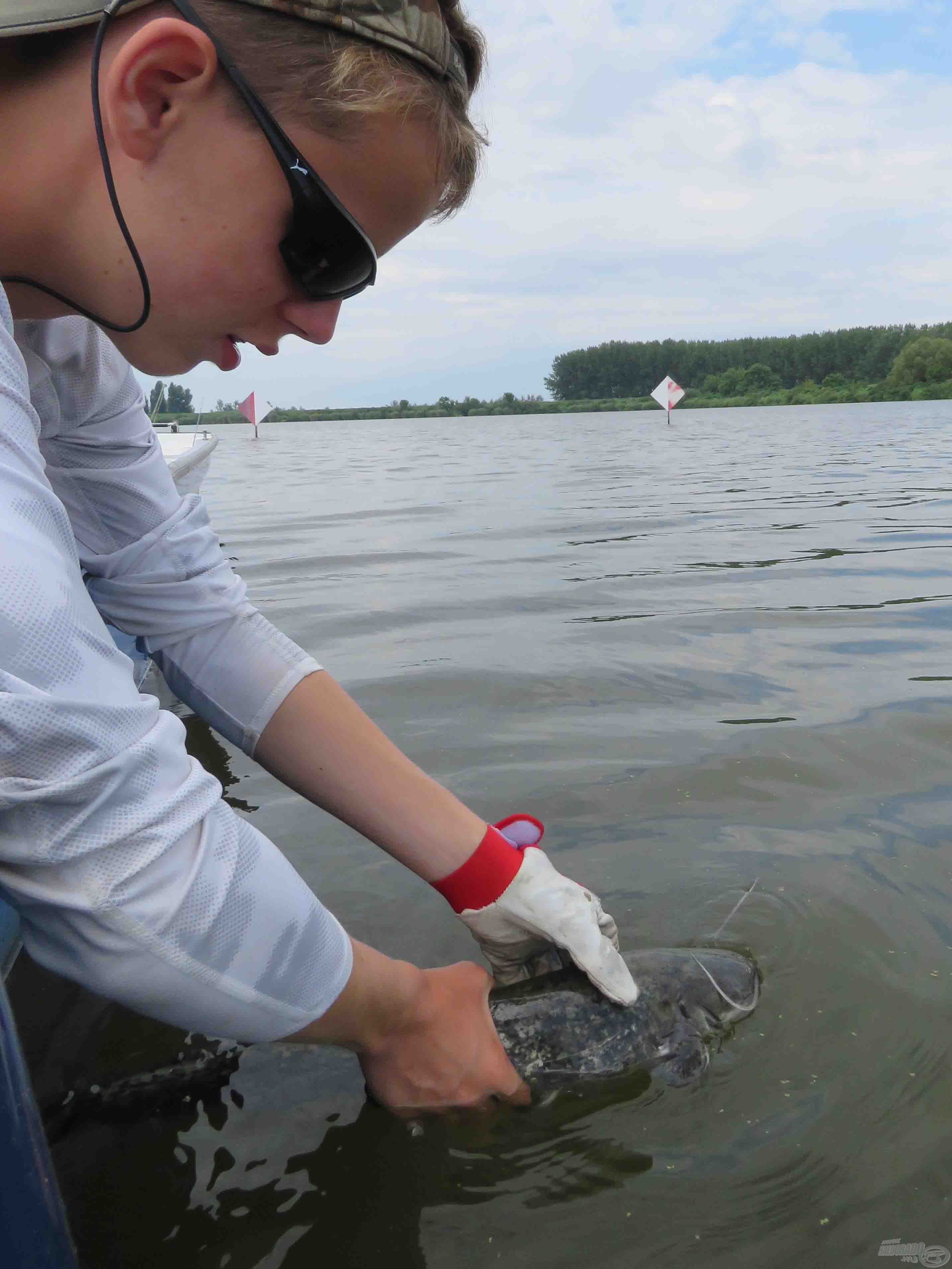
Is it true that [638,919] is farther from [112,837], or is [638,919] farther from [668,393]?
[668,393]

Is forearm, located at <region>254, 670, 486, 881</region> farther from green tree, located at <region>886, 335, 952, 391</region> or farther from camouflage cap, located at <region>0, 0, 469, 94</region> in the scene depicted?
green tree, located at <region>886, 335, 952, 391</region>

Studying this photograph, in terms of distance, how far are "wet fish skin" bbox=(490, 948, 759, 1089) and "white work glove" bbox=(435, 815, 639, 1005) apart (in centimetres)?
4

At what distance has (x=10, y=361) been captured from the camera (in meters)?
1.14

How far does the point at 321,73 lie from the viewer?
1160 mm

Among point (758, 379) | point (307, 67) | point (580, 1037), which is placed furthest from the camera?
point (758, 379)

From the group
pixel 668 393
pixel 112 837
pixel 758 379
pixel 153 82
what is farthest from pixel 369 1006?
pixel 758 379

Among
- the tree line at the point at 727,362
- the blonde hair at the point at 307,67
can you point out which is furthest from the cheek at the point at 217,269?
the tree line at the point at 727,362

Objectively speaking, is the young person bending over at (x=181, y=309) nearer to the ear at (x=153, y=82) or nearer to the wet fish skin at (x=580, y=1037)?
the ear at (x=153, y=82)

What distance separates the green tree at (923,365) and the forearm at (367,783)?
2308 inches

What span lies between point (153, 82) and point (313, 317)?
38cm

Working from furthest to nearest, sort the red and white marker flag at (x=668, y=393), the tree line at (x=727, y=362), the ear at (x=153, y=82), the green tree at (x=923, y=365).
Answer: the tree line at (x=727, y=362) → the green tree at (x=923, y=365) → the red and white marker flag at (x=668, y=393) → the ear at (x=153, y=82)

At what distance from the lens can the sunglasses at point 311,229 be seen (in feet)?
3.75

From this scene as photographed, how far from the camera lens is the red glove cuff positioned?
1.77 meters

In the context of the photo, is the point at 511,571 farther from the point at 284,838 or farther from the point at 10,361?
the point at 10,361
